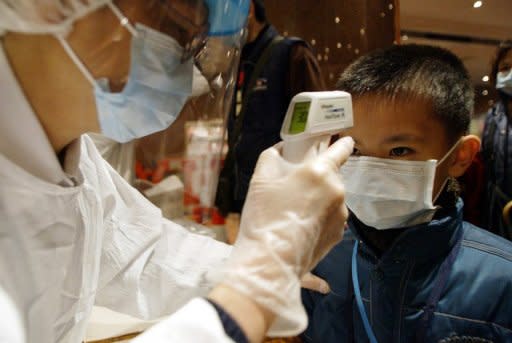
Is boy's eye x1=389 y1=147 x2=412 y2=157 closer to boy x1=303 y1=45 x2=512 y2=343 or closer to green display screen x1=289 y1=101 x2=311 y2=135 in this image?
boy x1=303 y1=45 x2=512 y2=343

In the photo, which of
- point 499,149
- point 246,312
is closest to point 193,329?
point 246,312

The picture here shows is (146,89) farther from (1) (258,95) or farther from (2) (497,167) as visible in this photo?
(2) (497,167)

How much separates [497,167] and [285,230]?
57.0 inches

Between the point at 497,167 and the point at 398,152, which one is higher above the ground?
the point at 398,152

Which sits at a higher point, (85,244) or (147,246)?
(85,244)

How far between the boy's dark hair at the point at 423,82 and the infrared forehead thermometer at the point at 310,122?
302 mm

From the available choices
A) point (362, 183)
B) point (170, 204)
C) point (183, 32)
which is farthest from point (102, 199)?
point (362, 183)

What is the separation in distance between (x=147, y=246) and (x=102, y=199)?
6.3 inches

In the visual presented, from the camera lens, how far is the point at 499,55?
1545mm

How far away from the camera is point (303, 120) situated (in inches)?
22.9

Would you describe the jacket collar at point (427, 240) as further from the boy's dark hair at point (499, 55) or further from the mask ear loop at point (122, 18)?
the boy's dark hair at point (499, 55)

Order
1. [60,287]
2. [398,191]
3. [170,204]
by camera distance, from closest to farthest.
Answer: [60,287] → [398,191] → [170,204]

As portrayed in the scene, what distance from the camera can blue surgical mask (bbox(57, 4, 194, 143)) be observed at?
23.6 inches

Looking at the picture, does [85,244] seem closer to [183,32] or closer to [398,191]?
[183,32]
